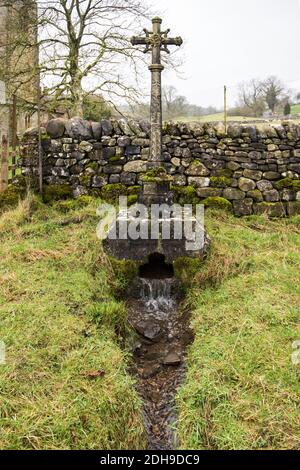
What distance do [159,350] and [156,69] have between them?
191 inches

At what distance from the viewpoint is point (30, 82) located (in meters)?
12.2

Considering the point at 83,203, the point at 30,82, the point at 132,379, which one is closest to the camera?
the point at 132,379

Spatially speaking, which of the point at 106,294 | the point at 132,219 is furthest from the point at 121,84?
the point at 106,294

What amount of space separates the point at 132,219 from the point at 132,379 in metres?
2.66

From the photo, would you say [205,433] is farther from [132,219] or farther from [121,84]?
[121,84]

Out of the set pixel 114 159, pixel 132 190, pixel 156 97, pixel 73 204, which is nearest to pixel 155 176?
pixel 156 97

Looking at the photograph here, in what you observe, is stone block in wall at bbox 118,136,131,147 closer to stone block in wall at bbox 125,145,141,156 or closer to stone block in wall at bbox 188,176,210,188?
stone block in wall at bbox 125,145,141,156

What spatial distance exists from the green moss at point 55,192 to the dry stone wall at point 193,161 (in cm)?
5

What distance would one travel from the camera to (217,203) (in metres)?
8.17

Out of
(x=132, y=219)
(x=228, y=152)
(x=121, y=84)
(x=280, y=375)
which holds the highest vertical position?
(x=121, y=84)

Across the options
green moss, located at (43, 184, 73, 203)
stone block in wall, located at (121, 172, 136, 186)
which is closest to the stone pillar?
stone block in wall, located at (121, 172, 136, 186)

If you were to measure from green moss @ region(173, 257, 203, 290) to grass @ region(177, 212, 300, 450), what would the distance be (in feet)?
0.39

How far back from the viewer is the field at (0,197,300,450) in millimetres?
3188

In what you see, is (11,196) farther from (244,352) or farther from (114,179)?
(244,352)
